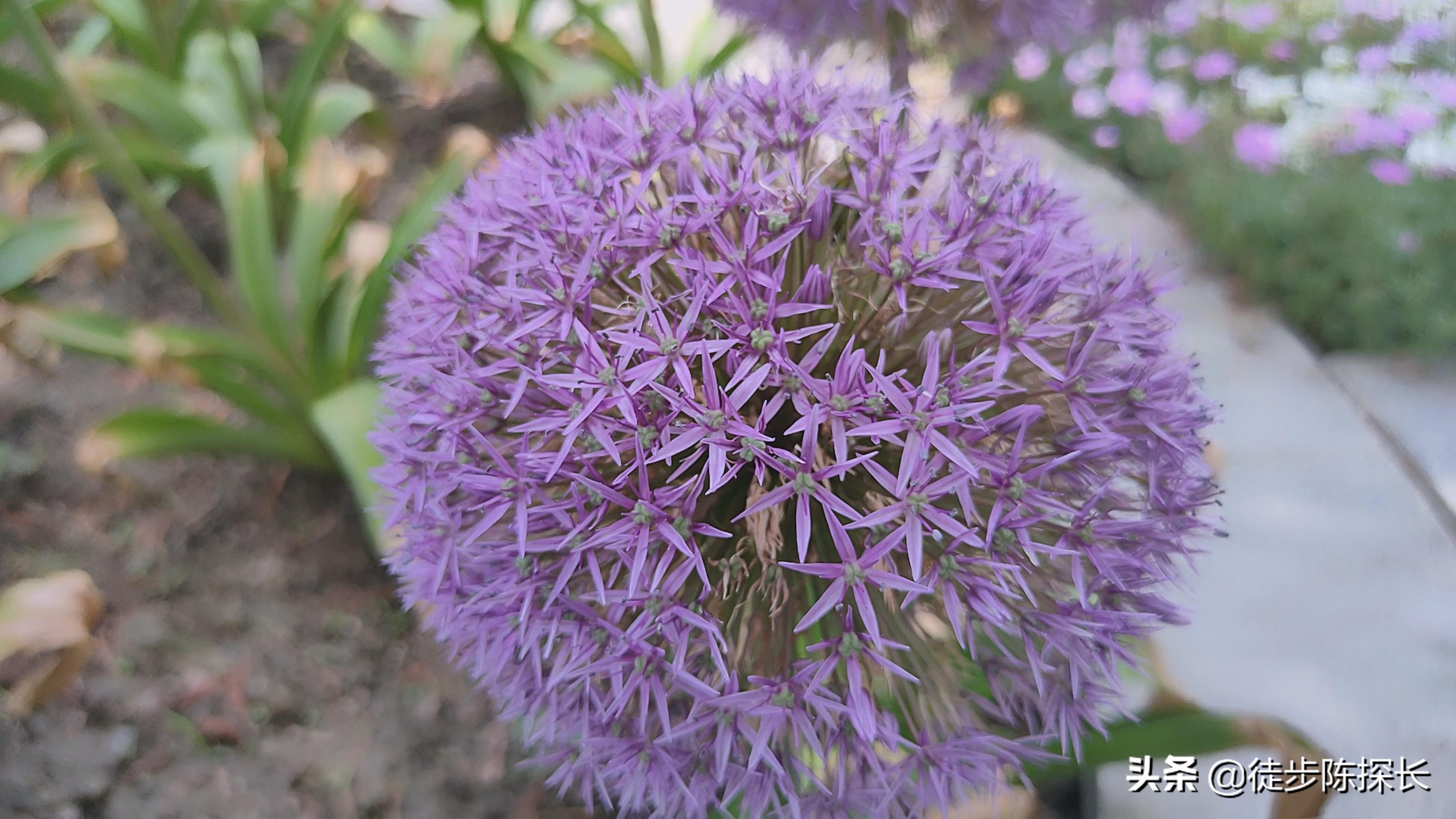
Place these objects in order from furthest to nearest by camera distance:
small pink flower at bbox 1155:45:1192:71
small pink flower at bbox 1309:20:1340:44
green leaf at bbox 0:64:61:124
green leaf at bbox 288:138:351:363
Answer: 1. small pink flower at bbox 1155:45:1192:71
2. small pink flower at bbox 1309:20:1340:44
3. green leaf at bbox 0:64:61:124
4. green leaf at bbox 288:138:351:363

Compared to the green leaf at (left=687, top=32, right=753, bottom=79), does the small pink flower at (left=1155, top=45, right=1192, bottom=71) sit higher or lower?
higher

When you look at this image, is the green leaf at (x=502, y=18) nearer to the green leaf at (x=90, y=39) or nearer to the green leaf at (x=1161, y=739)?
the green leaf at (x=90, y=39)

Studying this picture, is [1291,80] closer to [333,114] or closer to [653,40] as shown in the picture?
[653,40]

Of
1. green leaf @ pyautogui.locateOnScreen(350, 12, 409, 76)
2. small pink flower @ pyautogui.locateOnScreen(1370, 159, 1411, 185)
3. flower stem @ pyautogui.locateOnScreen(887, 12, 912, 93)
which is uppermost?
small pink flower @ pyautogui.locateOnScreen(1370, 159, 1411, 185)

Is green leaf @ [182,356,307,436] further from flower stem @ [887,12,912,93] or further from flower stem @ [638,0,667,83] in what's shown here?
flower stem @ [887,12,912,93]

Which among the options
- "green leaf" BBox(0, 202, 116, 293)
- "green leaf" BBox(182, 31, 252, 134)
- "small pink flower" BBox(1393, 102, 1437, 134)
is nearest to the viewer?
"green leaf" BBox(0, 202, 116, 293)

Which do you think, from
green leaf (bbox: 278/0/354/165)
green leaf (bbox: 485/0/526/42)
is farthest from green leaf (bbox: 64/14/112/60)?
green leaf (bbox: 485/0/526/42)

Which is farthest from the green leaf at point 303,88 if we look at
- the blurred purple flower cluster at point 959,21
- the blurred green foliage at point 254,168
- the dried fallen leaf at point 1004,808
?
the dried fallen leaf at point 1004,808
